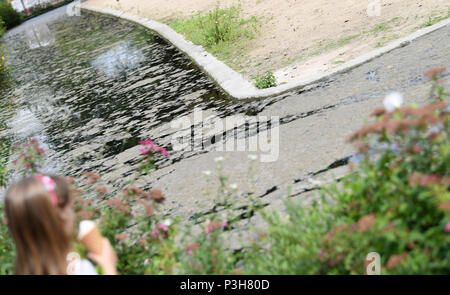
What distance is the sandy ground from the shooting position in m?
7.87

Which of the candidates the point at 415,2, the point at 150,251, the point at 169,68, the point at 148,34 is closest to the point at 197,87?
the point at 169,68

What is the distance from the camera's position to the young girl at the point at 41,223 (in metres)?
2.43

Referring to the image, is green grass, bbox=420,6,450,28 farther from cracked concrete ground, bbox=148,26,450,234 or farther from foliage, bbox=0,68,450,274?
foliage, bbox=0,68,450,274

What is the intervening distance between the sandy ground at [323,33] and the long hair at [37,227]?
5.51 meters

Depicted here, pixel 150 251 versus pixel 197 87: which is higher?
pixel 197 87

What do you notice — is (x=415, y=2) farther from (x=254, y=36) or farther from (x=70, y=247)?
(x=70, y=247)

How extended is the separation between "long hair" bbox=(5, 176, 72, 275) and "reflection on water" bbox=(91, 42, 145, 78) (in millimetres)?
9821

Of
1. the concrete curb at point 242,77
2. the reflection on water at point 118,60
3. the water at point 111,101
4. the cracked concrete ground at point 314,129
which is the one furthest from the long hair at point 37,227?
the reflection on water at point 118,60

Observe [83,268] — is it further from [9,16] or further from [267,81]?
[9,16]

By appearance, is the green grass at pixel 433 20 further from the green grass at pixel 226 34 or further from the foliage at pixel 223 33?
the foliage at pixel 223 33

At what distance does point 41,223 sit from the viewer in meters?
2.45

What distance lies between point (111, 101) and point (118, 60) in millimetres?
4023

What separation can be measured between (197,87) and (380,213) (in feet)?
22.1

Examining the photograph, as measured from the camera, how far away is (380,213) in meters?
2.49
